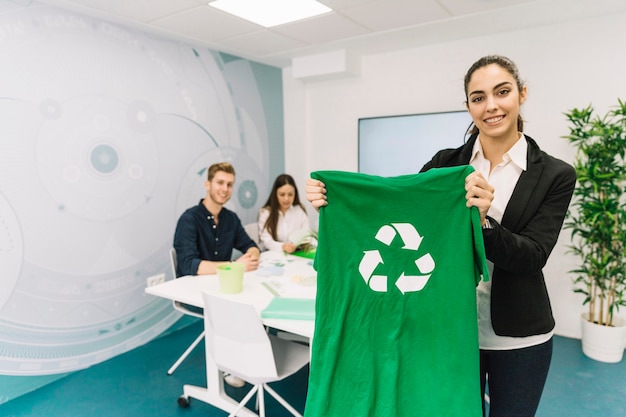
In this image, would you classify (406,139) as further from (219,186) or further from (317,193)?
Answer: (317,193)

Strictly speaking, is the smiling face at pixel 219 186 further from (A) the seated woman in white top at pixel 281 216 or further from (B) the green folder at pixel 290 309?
(B) the green folder at pixel 290 309

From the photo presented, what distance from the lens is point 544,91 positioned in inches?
125

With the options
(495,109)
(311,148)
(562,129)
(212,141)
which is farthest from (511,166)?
(311,148)

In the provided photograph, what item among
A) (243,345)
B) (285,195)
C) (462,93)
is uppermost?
(462,93)

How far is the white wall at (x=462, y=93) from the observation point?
2.98m

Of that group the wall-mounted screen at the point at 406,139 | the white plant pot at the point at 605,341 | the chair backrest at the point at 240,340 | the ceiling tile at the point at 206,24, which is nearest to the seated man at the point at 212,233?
the chair backrest at the point at 240,340

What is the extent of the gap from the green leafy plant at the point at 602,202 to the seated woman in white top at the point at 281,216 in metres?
2.12

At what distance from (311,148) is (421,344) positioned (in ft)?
11.8

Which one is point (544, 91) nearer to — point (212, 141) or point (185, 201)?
point (212, 141)

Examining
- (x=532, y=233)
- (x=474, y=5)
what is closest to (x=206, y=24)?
(x=474, y=5)

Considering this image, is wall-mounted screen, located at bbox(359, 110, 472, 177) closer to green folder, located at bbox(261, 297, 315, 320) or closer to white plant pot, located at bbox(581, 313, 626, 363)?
white plant pot, located at bbox(581, 313, 626, 363)

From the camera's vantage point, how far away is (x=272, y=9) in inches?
108

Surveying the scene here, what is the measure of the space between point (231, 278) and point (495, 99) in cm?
145

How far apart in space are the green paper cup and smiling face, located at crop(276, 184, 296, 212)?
1719 millimetres
